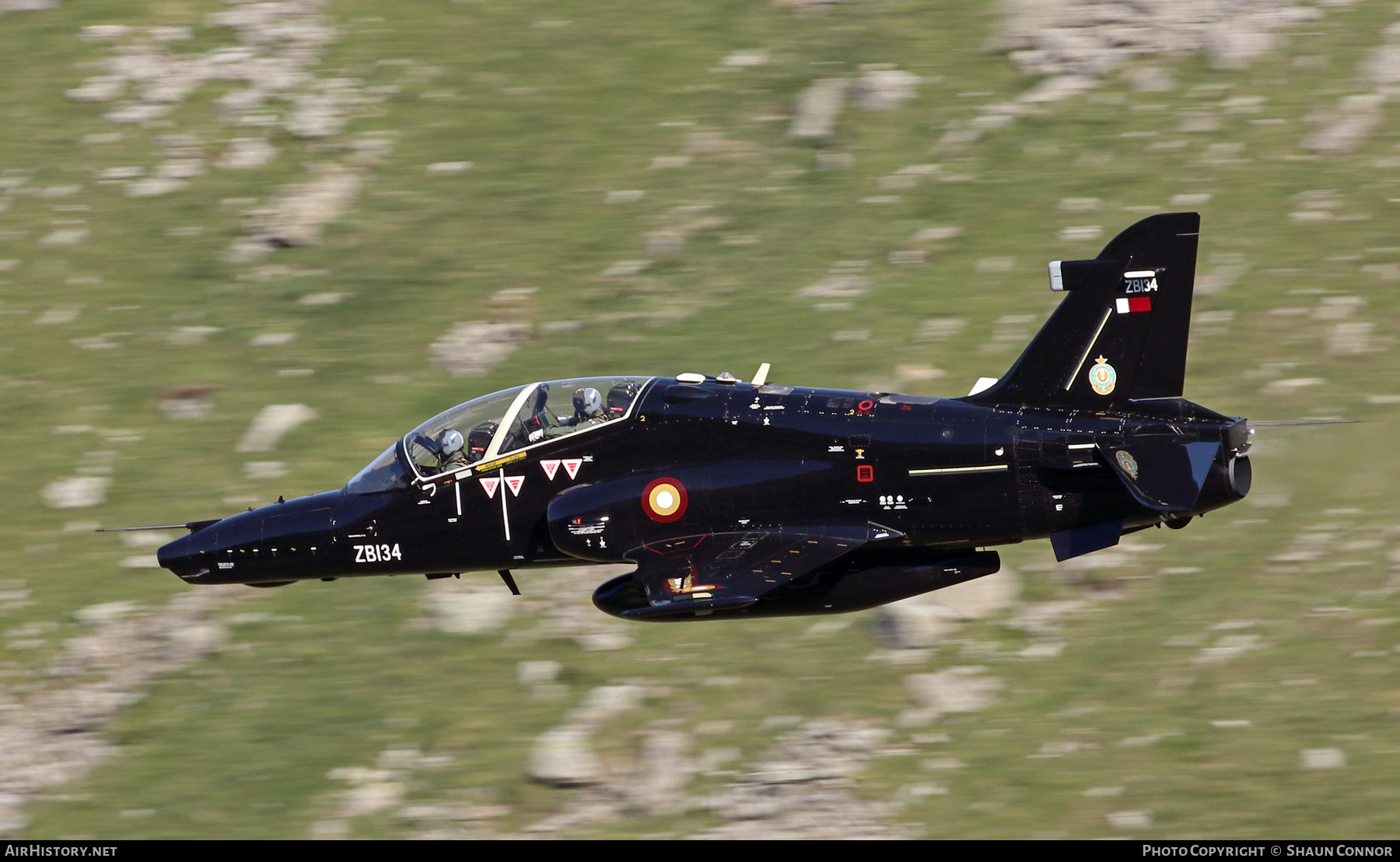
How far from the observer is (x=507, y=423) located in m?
19.5

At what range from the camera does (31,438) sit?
1141 inches

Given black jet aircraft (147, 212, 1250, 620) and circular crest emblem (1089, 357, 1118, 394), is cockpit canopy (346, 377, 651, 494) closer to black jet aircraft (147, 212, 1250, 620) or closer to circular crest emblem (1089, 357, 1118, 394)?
black jet aircraft (147, 212, 1250, 620)

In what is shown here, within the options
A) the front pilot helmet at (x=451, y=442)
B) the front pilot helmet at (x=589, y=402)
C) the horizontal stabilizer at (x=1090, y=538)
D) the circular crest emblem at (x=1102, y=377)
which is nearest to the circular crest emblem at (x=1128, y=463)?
the horizontal stabilizer at (x=1090, y=538)

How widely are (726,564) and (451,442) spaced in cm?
401

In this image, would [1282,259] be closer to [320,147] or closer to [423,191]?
[423,191]

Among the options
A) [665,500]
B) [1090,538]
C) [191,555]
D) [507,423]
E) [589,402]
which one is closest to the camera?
[1090,538]

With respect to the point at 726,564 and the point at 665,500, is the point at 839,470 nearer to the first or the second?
the point at 726,564

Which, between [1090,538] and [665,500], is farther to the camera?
[665,500]

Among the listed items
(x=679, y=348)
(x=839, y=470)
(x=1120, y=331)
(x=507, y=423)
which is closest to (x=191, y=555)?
(x=507, y=423)

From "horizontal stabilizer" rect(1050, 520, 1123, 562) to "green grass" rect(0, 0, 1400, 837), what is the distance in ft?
16.8

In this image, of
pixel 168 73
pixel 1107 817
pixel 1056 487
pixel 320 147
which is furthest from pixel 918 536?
pixel 168 73

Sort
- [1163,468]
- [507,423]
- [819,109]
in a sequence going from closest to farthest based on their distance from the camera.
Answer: [1163,468] → [507,423] → [819,109]
